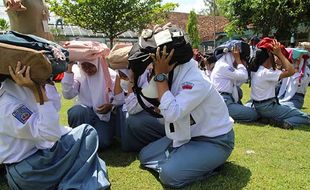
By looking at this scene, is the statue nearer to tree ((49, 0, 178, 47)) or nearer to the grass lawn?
the grass lawn

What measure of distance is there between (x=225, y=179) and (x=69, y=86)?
6.54 ft

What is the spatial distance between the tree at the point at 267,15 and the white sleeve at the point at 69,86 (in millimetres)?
13020

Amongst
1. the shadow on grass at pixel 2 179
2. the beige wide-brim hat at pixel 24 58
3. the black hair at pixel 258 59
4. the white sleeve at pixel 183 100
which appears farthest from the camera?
the black hair at pixel 258 59

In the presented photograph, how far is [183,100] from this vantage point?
3010 mm

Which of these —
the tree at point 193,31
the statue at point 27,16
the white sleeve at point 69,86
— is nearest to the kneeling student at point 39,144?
the statue at point 27,16

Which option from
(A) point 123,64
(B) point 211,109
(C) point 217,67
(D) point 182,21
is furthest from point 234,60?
(D) point 182,21

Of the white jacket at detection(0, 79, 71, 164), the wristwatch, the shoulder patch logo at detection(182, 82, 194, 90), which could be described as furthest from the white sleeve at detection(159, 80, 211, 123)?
the white jacket at detection(0, 79, 71, 164)

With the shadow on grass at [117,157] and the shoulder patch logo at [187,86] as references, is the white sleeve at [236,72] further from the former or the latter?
the shoulder patch logo at [187,86]

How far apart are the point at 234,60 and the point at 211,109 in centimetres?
276

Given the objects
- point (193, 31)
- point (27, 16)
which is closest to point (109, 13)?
point (193, 31)

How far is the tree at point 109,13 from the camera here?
1733cm

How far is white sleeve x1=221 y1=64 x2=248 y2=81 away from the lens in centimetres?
562

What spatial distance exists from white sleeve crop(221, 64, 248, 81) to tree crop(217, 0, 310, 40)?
35.7 feet

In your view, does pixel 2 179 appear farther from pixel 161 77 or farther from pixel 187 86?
pixel 187 86
